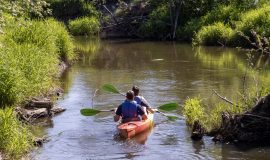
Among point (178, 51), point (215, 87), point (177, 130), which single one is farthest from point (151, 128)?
point (178, 51)

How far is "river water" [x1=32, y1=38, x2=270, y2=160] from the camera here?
35.5 feet

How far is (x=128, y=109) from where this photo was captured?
1255 centimetres

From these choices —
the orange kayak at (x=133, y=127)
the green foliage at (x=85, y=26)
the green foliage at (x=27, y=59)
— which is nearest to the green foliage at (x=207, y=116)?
the orange kayak at (x=133, y=127)

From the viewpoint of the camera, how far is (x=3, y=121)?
32.4ft

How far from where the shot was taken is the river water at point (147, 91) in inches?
426

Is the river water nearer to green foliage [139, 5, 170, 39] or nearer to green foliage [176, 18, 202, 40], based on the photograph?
green foliage [176, 18, 202, 40]

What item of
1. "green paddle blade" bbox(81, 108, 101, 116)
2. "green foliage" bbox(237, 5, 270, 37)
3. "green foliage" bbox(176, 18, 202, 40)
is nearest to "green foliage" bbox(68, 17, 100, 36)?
"green foliage" bbox(176, 18, 202, 40)

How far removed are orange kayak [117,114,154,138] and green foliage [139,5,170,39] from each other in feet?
72.6

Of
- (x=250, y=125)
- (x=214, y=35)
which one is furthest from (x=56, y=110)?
(x=214, y=35)

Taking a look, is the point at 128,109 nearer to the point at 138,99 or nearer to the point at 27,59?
the point at 138,99

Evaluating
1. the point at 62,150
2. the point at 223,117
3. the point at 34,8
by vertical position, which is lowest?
the point at 62,150

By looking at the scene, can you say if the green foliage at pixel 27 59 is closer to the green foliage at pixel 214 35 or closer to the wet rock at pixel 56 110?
the wet rock at pixel 56 110

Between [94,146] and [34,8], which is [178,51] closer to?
[34,8]

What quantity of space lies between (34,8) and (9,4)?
130 centimetres
